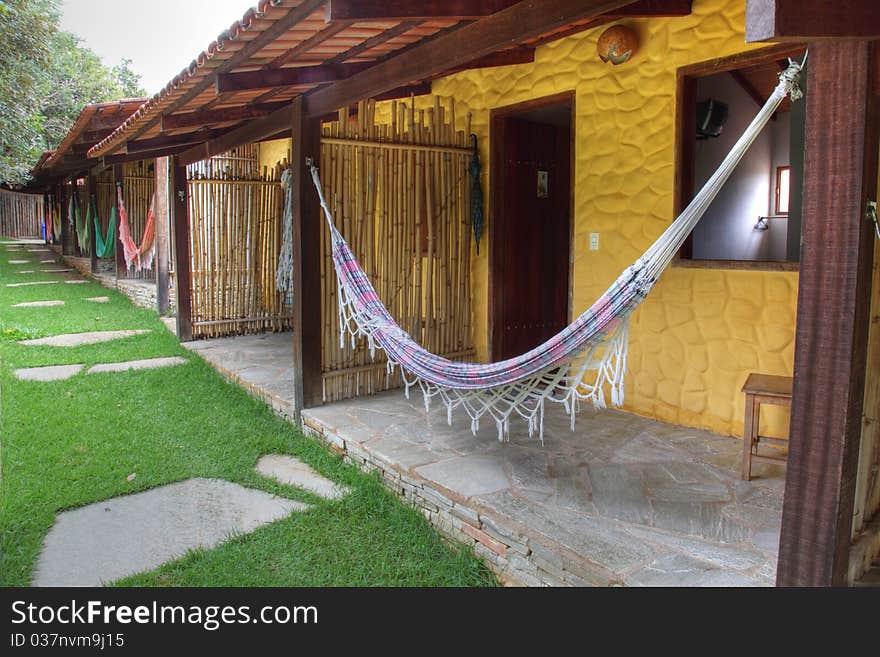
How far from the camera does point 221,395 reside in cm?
427

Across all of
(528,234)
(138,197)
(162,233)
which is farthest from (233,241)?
(138,197)

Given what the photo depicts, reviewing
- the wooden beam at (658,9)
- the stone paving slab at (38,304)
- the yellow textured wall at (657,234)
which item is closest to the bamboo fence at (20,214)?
the stone paving slab at (38,304)

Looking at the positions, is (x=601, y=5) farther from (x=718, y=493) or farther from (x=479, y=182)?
(x=479, y=182)

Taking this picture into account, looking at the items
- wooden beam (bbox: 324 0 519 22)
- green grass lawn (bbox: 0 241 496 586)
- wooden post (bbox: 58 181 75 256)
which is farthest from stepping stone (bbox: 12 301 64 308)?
wooden post (bbox: 58 181 75 256)

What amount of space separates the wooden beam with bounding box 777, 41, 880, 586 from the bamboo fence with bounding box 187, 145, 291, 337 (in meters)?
5.00

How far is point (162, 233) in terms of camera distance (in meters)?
7.62

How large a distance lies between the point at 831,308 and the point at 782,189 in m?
4.91

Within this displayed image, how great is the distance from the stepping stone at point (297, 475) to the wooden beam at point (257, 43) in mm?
1897

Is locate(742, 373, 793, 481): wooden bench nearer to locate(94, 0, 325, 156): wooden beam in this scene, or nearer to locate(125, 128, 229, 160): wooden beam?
locate(94, 0, 325, 156): wooden beam

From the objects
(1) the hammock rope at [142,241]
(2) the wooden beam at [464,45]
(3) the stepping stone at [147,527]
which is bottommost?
(3) the stepping stone at [147,527]

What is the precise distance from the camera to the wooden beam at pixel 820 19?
4.09 ft

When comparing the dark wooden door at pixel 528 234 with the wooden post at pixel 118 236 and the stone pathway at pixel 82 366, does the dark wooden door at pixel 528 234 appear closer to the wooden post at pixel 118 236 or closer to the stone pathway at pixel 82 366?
the stone pathway at pixel 82 366

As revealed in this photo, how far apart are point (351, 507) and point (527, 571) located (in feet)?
2.88

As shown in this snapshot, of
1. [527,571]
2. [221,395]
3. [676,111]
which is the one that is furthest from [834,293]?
[221,395]
